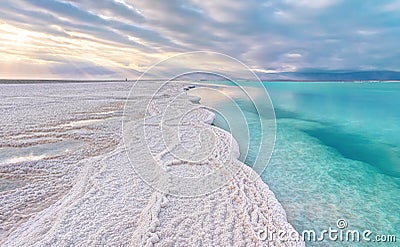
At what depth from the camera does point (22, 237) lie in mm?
4152

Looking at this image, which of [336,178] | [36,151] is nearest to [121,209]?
[36,151]

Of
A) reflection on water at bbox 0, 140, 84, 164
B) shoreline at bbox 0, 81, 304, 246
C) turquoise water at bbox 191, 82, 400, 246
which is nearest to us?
shoreline at bbox 0, 81, 304, 246

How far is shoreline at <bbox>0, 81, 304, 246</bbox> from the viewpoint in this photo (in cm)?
420

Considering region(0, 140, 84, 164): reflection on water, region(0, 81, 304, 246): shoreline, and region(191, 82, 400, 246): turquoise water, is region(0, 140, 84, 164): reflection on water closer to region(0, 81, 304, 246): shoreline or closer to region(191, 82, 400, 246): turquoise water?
region(0, 81, 304, 246): shoreline

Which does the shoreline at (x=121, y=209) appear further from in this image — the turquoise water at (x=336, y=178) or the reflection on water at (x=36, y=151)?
the turquoise water at (x=336, y=178)

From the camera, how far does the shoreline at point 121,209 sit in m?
4.20

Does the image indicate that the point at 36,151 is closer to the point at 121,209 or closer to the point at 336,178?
the point at 121,209

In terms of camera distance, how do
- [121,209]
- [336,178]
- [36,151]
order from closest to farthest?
[121,209] < [336,178] < [36,151]

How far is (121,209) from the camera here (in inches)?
194

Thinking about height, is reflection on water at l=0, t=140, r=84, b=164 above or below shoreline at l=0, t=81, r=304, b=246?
above

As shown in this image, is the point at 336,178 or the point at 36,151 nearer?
the point at 336,178

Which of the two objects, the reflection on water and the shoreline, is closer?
the shoreline

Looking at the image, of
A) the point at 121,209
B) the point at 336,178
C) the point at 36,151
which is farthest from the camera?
the point at 36,151

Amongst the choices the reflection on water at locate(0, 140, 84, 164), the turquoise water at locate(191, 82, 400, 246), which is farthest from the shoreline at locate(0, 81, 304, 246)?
the turquoise water at locate(191, 82, 400, 246)
